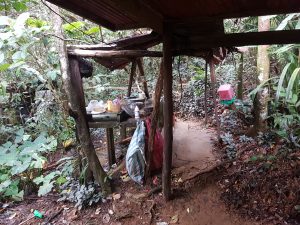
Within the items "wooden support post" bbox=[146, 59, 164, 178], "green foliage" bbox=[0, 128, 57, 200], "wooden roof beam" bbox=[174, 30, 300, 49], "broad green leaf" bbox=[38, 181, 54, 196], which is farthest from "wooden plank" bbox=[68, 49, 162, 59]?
"broad green leaf" bbox=[38, 181, 54, 196]

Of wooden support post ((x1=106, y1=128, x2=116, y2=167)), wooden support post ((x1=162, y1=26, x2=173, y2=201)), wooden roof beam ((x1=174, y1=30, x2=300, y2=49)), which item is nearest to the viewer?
wooden roof beam ((x1=174, y1=30, x2=300, y2=49))

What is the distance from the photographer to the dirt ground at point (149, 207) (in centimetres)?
368

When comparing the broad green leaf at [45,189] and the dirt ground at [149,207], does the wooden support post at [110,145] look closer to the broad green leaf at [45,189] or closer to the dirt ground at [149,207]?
Result: the dirt ground at [149,207]

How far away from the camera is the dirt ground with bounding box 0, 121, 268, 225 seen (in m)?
3.68

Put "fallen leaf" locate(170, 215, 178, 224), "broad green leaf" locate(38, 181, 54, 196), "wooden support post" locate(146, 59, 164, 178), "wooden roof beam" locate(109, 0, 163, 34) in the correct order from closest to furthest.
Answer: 1. "wooden roof beam" locate(109, 0, 163, 34)
2. "fallen leaf" locate(170, 215, 178, 224)
3. "wooden support post" locate(146, 59, 164, 178)
4. "broad green leaf" locate(38, 181, 54, 196)

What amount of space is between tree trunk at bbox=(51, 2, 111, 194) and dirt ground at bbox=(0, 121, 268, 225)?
39 centimetres

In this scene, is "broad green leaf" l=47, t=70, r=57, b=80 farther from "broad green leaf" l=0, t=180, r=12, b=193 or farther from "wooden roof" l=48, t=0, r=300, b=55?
"broad green leaf" l=0, t=180, r=12, b=193

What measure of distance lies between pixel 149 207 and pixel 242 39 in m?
2.63

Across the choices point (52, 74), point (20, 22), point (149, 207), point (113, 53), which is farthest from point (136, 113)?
point (20, 22)

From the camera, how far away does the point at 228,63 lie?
9781 mm

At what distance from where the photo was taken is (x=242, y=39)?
10.9ft

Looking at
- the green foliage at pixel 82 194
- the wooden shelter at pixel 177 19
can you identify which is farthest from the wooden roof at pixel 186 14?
the green foliage at pixel 82 194

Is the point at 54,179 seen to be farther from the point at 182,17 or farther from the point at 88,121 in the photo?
the point at 182,17

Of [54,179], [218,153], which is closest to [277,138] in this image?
[218,153]
